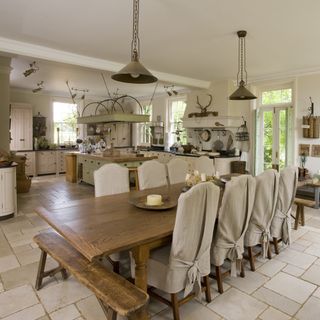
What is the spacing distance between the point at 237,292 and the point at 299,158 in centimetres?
424

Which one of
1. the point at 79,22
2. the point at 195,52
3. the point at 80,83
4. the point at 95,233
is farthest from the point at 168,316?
the point at 80,83

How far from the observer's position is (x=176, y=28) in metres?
3.43

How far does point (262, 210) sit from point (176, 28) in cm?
243

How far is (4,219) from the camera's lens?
14.1 ft

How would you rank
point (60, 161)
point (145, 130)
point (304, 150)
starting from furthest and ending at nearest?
point (145, 130) < point (60, 161) < point (304, 150)

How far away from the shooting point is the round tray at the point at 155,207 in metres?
2.37

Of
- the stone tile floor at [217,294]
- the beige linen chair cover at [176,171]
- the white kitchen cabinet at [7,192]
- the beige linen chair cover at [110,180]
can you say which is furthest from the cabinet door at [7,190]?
the beige linen chair cover at [176,171]

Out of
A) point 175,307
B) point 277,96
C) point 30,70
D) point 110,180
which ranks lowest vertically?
point 175,307

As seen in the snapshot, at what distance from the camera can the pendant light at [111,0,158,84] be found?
2289mm

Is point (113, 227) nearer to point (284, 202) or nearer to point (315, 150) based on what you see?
point (284, 202)

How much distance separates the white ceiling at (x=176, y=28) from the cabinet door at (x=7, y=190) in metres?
2.01

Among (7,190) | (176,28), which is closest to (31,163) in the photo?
(7,190)

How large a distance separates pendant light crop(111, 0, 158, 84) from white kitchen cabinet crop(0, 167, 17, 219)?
276 cm

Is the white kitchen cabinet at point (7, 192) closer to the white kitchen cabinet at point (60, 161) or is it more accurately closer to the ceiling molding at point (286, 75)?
the white kitchen cabinet at point (60, 161)
